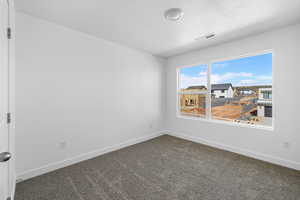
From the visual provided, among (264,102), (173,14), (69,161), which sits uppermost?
(173,14)

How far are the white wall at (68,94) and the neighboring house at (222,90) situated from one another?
1978mm

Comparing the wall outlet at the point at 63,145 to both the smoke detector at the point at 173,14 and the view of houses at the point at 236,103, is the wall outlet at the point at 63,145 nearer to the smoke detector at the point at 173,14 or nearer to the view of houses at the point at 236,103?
the smoke detector at the point at 173,14

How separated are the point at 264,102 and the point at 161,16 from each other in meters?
2.67

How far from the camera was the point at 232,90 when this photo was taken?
122 inches

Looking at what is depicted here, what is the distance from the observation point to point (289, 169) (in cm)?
221

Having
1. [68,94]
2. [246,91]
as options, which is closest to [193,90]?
[246,91]

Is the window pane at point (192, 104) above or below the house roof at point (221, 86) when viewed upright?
below

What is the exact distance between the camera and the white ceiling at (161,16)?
1.74 m

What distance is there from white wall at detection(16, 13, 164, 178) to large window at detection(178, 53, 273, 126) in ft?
5.25

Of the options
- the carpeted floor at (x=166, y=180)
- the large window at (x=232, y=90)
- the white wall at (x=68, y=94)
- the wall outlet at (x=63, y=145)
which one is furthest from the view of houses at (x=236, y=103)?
the wall outlet at (x=63, y=145)

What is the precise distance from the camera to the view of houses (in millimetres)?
2645

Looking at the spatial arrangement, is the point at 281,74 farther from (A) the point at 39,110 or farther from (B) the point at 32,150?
(B) the point at 32,150

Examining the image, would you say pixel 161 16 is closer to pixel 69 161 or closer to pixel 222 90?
pixel 222 90

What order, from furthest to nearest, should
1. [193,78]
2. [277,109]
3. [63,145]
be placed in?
[193,78] → [277,109] → [63,145]
